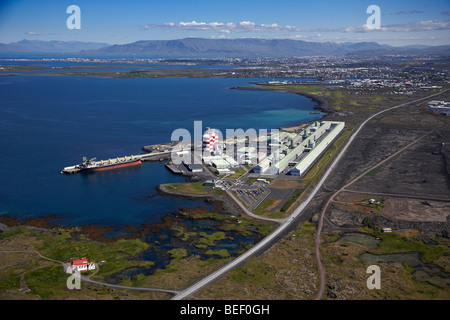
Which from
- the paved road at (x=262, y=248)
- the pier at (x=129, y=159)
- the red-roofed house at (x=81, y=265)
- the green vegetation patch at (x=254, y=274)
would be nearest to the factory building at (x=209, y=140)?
the pier at (x=129, y=159)

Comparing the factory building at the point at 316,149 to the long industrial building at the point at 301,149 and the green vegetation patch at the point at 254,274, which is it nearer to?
the long industrial building at the point at 301,149

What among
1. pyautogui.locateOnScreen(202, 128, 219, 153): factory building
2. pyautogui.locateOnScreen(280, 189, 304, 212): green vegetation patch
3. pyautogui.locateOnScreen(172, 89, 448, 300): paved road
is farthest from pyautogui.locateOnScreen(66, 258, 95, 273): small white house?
pyautogui.locateOnScreen(202, 128, 219, 153): factory building

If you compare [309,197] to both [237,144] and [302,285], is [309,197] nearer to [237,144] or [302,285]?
[302,285]

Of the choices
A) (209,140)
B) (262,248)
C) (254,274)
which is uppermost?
(209,140)

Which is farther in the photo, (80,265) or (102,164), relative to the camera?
(102,164)

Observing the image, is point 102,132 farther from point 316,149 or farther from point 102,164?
point 316,149

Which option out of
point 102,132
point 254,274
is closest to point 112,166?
point 102,132
